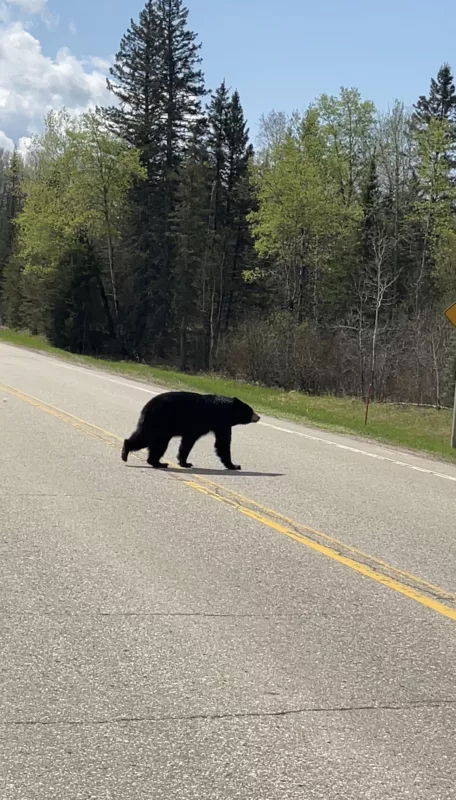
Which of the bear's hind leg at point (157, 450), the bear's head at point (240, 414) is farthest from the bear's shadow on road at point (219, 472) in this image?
the bear's head at point (240, 414)

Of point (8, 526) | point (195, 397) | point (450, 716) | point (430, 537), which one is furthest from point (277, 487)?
point (450, 716)

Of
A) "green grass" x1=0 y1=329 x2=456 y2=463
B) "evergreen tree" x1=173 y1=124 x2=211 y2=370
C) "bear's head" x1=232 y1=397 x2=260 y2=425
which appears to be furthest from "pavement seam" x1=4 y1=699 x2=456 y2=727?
"evergreen tree" x1=173 y1=124 x2=211 y2=370

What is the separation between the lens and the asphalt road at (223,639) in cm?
353

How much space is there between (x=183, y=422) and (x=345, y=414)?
48.5 feet

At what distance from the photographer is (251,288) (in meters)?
55.7

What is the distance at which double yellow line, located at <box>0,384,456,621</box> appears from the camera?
598cm

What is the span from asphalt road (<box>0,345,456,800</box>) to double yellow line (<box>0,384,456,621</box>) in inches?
0.9

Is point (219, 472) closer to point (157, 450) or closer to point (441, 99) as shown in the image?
point (157, 450)

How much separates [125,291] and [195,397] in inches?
1775

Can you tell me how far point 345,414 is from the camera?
82.1 ft

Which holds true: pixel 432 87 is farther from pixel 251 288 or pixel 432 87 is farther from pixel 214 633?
pixel 214 633

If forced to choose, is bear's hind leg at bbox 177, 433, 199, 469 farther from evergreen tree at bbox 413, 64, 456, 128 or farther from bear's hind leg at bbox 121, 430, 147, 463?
evergreen tree at bbox 413, 64, 456, 128

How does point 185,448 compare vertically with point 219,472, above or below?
above

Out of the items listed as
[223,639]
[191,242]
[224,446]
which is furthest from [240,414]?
[191,242]
